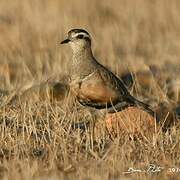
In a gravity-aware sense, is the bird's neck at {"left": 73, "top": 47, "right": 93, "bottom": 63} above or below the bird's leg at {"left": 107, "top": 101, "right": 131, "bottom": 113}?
above

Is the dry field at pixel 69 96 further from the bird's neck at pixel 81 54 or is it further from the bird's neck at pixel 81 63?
the bird's neck at pixel 81 54

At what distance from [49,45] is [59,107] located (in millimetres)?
5791

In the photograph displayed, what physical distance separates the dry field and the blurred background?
2 centimetres

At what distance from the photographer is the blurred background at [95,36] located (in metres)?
12.4

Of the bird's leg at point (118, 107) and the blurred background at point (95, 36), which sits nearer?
the bird's leg at point (118, 107)

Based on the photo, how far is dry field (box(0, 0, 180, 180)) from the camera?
278 inches

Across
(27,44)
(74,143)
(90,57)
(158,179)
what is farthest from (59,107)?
(27,44)

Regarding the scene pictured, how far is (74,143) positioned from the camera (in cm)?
764

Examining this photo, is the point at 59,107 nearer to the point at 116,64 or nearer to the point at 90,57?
the point at 90,57

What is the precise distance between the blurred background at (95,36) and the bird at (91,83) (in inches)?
85.3

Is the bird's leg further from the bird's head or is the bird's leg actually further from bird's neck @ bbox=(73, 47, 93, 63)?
the bird's head

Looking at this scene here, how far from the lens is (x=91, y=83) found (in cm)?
842
